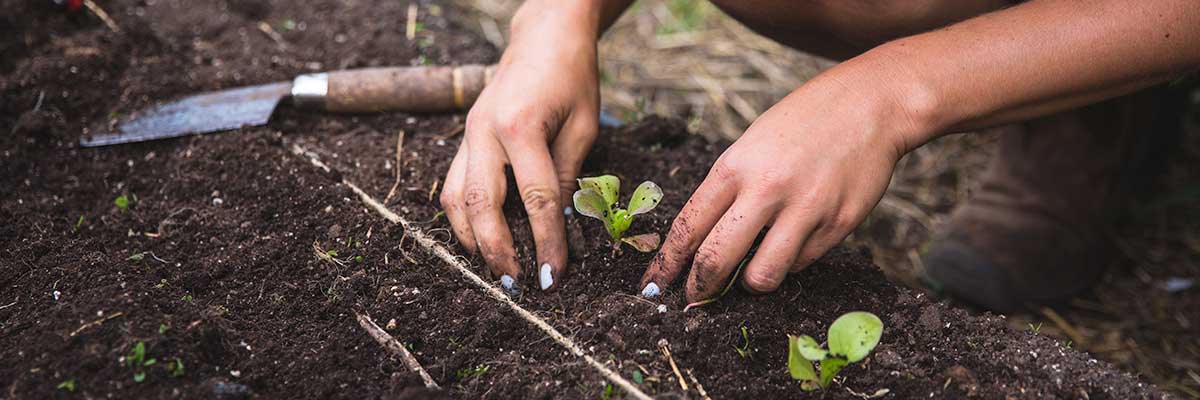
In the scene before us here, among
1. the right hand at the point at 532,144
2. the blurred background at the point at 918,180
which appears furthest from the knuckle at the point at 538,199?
the blurred background at the point at 918,180

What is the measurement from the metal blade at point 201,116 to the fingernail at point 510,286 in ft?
2.69

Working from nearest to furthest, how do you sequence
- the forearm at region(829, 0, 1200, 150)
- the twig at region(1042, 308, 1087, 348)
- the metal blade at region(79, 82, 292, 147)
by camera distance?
the forearm at region(829, 0, 1200, 150) → the metal blade at region(79, 82, 292, 147) → the twig at region(1042, 308, 1087, 348)

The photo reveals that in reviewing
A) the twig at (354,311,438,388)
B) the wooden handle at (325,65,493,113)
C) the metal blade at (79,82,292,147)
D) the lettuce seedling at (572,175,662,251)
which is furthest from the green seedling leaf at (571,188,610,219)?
the metal blade at (79,82,292,147)

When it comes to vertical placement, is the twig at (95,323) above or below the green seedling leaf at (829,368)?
below

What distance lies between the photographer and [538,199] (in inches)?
64.1

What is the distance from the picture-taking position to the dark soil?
1.42m

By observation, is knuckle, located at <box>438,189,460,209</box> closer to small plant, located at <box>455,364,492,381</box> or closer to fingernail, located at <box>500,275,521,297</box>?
fingernail, located at <box>500,275,521,297</box>

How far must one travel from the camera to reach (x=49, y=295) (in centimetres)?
157

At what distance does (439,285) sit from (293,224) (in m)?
0.38

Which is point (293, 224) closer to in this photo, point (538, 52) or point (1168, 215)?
point (538, 52)

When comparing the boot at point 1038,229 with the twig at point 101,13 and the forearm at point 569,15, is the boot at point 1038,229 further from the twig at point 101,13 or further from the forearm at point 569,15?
the twig at point 101,13

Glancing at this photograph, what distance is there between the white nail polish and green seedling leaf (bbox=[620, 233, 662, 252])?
15cm

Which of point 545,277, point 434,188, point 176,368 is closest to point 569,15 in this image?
point 434,188

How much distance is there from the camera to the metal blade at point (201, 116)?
2.10 meters
